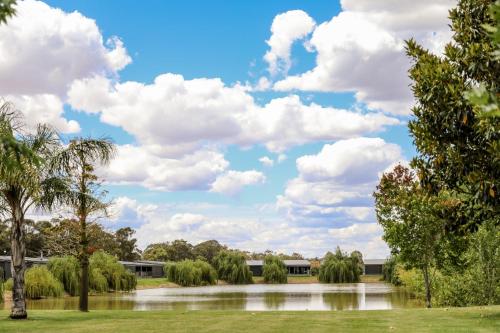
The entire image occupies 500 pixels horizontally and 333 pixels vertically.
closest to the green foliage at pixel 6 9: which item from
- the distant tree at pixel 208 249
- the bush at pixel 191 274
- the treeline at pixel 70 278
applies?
the treeline at pixel 70 278

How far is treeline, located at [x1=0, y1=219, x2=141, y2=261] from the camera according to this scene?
93.5ft

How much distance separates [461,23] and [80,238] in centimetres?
1870

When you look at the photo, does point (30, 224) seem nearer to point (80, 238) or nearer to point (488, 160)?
point (80, 238)

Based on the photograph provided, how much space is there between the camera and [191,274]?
8594 cm

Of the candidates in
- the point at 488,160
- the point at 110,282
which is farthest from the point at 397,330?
the point at 110,282

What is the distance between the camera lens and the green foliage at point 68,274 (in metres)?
57.6

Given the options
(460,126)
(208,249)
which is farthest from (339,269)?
(460,126)

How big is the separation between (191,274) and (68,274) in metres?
29.6

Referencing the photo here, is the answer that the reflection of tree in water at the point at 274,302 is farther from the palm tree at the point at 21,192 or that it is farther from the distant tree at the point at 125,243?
the distant tree at the point at 125,243

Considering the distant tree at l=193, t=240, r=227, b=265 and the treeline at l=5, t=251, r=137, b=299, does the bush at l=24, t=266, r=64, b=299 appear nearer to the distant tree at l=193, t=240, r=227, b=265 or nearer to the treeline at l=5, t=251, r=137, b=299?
the treeline at l=5, t=251, r=137, b=299

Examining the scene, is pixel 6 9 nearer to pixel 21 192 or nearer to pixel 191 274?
pixel 21 192

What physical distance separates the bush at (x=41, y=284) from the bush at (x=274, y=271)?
4805cm

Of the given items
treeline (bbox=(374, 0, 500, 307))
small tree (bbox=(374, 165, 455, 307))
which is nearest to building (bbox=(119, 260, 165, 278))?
small tree (bbox=(374, 165, 455, 307))

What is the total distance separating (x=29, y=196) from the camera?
22.7 meters
